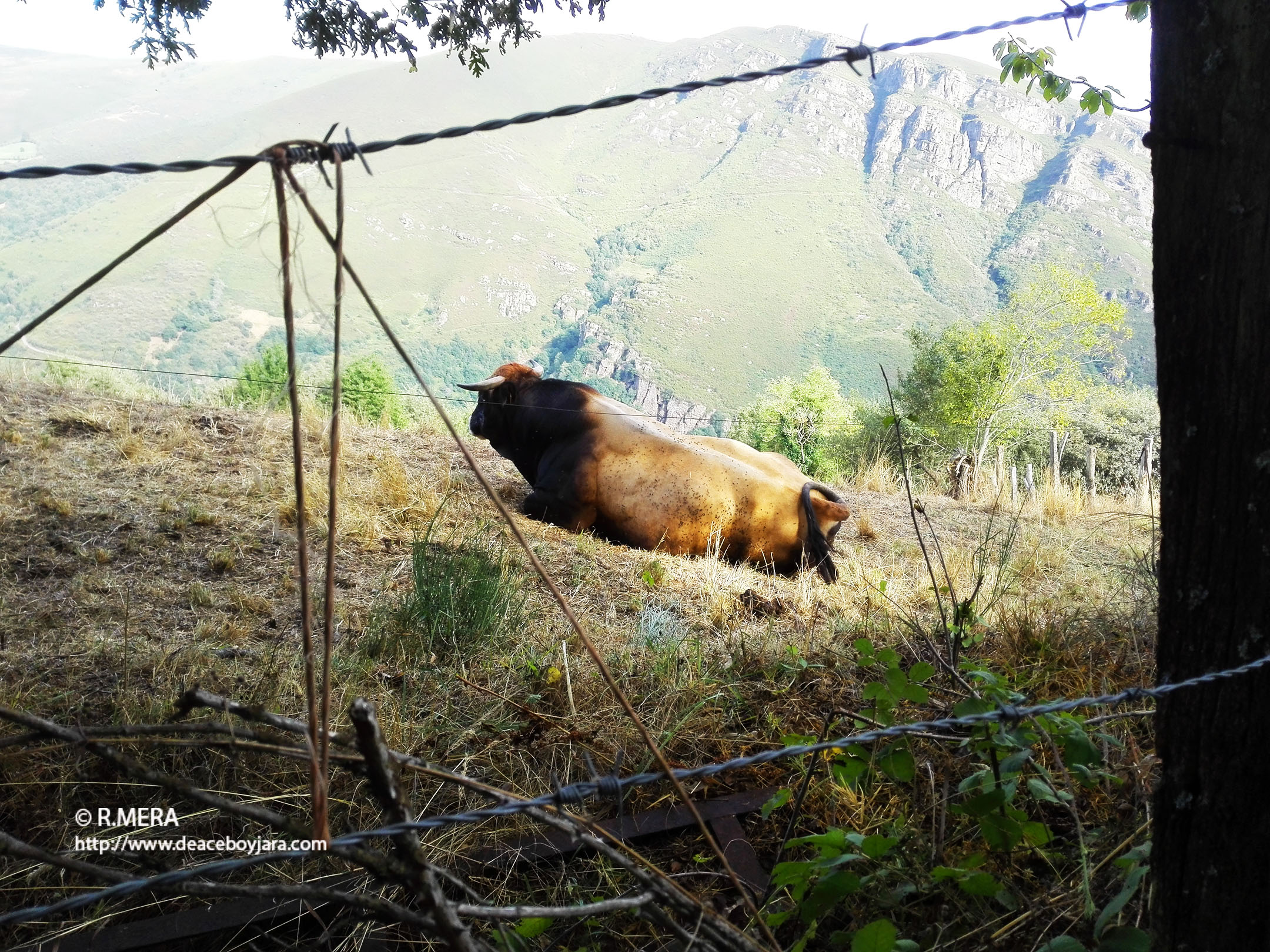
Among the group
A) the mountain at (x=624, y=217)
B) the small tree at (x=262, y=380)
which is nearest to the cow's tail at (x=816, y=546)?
the small tree at (x=262, y=380)

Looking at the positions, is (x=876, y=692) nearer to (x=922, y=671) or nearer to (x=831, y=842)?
(x=922, y=671)

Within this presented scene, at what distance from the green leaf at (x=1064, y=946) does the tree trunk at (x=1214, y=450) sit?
0.67ft

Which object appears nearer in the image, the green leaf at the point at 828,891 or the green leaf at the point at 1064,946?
the green leaf at the point at 1064,946

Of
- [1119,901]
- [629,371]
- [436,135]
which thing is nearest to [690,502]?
[1119,901]

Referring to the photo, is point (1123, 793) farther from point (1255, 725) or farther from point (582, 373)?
point (582, 373)

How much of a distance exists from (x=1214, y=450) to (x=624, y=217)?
11255cm

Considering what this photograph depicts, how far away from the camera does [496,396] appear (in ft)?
23.1

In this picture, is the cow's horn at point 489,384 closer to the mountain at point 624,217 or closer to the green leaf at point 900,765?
the green leaf at point 900,765

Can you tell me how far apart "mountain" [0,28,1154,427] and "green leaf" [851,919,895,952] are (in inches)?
1319

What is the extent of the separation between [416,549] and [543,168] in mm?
125991

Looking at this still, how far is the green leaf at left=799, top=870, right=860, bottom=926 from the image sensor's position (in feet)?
5.18

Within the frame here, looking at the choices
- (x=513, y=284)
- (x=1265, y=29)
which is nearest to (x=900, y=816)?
(x=1265, y=29)

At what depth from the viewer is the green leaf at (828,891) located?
158 cm

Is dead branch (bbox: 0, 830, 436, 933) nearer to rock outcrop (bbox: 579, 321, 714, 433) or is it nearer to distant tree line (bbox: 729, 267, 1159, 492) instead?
distant tree line (bbox: 729, 267, 1159, 492)
